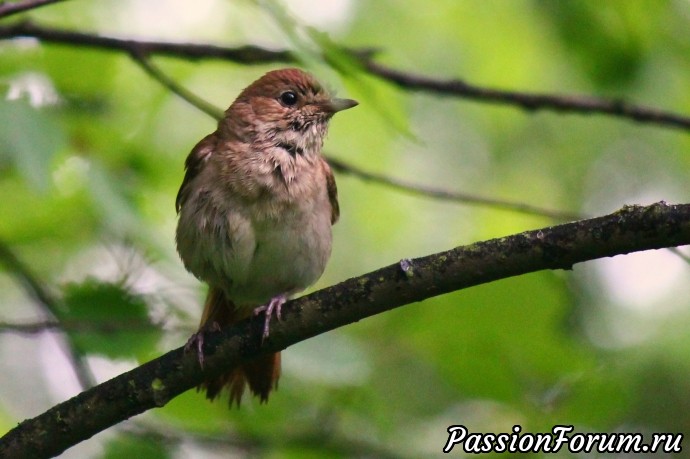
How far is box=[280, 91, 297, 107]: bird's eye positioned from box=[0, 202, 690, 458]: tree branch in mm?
2095

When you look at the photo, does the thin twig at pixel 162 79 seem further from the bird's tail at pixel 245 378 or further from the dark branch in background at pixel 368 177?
the bird's tail at pixel 245 378

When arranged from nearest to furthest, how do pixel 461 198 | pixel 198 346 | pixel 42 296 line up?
pixel 198 346 → pixel 42 296 → pixel 461 198

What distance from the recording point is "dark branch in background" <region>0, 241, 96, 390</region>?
4.95m

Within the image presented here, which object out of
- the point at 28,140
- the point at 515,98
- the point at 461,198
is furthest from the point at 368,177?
the point at 28,140

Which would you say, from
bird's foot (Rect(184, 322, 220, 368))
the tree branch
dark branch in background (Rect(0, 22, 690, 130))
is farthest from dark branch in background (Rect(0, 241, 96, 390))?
the tree branch

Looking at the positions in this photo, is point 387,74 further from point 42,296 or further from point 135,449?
point 135,449

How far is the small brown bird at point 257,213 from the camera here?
5.06 m

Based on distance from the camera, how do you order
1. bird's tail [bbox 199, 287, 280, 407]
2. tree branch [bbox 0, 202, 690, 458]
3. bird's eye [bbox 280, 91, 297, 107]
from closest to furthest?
tree branch [bbox 0, 202, 690, 458] → bird's tail [bbox 199, 287, 280, 407] → bird's eye [bbox 280, 91, 297, 107]

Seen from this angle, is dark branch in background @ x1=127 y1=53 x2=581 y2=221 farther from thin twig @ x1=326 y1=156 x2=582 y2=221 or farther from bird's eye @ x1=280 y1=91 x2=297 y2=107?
bird's eye @ x1=280 y1=91 x2=297 y2=107

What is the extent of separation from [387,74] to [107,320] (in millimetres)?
2055

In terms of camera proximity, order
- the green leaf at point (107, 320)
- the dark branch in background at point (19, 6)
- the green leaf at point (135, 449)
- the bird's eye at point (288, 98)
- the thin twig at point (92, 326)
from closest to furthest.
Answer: the dark branch in background at point (19, 6) → the thin twig at point (92, 326) → the green leaf at point (107, 320) → the green leaf at point (135, 449) → the bird's eye at point (288, 98)

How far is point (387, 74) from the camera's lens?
5.55 metres

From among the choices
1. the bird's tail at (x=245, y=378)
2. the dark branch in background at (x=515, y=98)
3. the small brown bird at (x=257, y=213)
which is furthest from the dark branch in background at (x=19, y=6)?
the dark branch in background at (x=515, y=98)

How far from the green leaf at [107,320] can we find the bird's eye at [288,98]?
4.92 ft
